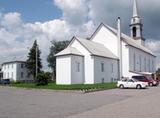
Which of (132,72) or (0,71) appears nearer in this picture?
(132,72)

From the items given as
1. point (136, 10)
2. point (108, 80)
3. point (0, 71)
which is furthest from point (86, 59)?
point (0, 71)

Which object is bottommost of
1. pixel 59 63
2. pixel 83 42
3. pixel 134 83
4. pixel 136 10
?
pixel 134 83

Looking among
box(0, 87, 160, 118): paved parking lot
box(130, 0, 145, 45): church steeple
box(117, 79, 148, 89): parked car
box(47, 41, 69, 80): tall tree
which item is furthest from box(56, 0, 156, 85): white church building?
box(47, 41, 69, 80): tall tree

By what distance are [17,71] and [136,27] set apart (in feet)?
138

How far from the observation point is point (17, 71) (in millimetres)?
96438

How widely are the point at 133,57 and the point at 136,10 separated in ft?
57.9

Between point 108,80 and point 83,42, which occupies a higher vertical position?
point 83,42

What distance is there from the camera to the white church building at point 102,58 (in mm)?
50312

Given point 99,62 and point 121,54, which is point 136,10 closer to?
point 121,54

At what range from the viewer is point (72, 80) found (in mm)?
49469

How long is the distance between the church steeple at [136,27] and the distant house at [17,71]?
37.2 metres

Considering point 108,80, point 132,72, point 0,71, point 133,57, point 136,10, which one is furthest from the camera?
point 0,71

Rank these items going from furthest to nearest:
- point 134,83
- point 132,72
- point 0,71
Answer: point 0,71
point 132,72
point 134,83

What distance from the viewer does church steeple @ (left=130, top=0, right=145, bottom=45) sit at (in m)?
77.1
